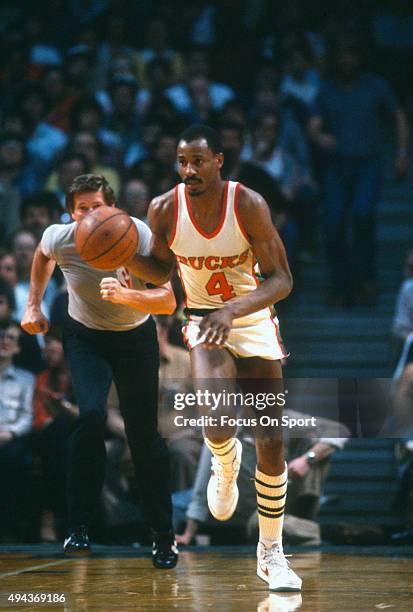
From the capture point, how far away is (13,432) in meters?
7.06

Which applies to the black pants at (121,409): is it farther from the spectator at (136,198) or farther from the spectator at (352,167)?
the spectator at (352,167)

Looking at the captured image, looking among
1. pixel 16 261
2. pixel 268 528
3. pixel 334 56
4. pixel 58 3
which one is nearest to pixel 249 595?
pixel 268 528

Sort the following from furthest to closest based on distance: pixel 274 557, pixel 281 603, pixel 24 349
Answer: pixel 24 349
pixel 274 557
pixel 281 603

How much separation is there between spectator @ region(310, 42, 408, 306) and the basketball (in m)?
3.98

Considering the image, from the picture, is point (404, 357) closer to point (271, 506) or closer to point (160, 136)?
point (271, 506)

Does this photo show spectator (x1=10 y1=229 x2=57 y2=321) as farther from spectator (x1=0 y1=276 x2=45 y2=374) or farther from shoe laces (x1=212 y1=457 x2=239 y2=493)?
shoe laces (x1=212 y1=457 x2=239 y2=493)

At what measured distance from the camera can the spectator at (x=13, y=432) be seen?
6.93 metres

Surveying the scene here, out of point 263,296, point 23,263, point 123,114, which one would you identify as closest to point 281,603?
point 263,296

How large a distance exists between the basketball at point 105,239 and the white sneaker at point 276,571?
1.39 metres

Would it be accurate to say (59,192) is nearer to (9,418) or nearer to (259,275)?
(9,418)

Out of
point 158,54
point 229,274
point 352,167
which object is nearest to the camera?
point 229,274

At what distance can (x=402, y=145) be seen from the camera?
8.91 meters

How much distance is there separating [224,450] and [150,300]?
0.75 metres

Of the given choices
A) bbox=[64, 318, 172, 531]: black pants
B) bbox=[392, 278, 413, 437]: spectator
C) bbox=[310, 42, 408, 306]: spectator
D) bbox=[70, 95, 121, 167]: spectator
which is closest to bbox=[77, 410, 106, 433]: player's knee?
bbox=[64, 318, 172, 531]: black pants
